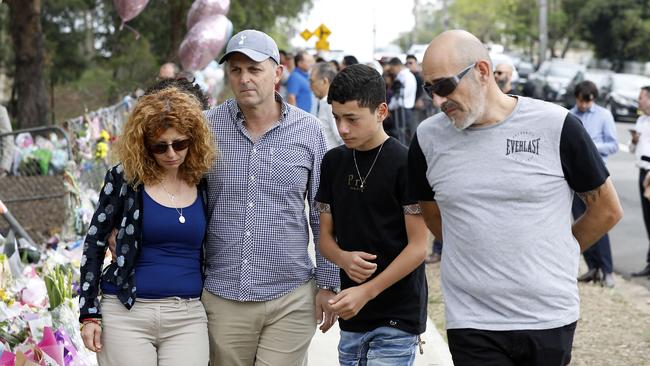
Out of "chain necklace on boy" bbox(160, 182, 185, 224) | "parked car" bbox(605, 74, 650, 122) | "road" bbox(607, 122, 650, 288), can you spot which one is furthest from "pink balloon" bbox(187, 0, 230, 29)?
"parked car" bbox(605, 74, 650, 122)

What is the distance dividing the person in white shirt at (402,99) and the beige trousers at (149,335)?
11.7 m

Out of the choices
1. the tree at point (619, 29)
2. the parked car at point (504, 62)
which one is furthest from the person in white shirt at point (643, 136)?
the tree at point (619, 29)

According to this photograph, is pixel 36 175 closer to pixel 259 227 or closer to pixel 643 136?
pixel 643 136

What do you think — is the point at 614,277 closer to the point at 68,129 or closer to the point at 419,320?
the point at 68,129

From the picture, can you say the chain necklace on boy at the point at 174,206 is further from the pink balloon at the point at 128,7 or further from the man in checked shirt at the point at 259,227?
the pink balloon at the point at 128,7

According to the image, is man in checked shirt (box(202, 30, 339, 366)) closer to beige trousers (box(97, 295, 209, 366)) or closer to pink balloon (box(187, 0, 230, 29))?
beige trousers (box(97, 295, 209, 366))

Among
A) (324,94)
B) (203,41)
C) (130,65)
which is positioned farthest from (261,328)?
(130,65)

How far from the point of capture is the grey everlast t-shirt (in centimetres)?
333

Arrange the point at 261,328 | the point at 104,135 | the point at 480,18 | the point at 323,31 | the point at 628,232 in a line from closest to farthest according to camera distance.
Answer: the point at 261,328
the point at 104,135
the point at 628,232
the point at 323,31
the point at 480,18

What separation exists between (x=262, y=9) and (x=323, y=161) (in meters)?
26.1

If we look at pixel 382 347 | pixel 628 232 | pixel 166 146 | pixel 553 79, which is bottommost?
pixel 553 79

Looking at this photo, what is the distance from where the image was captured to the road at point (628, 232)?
424 inches

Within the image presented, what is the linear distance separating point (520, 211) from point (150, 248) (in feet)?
4.51

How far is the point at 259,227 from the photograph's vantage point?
402 centimetres
